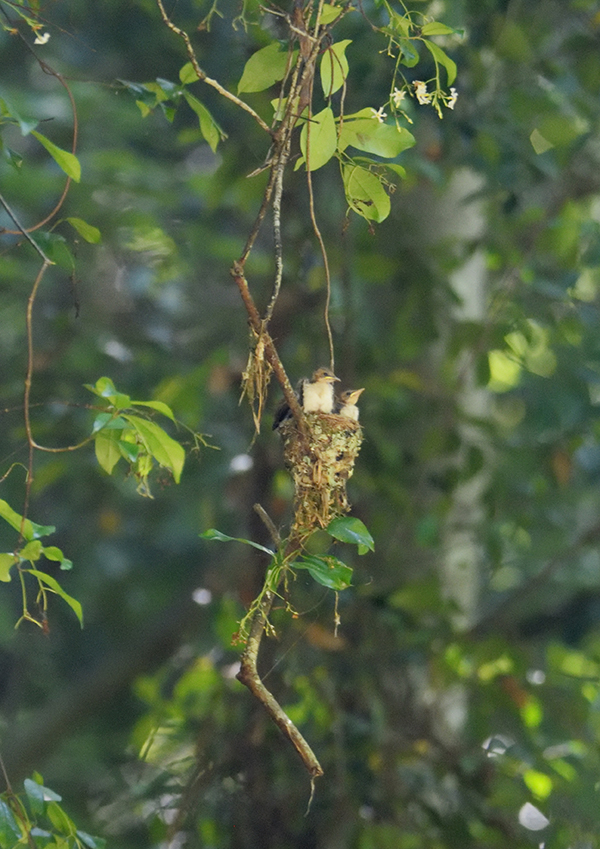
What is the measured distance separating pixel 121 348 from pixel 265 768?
2.45 m

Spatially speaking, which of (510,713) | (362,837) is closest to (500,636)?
(510,713)

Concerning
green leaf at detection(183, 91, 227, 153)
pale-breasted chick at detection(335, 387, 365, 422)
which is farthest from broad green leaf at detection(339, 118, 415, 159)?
pale-breasted chick at detection(335, 387, 365, 422)

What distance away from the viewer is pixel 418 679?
518 cm

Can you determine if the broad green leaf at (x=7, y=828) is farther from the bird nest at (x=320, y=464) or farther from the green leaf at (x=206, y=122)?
the green leaf at (x=206, y=122)

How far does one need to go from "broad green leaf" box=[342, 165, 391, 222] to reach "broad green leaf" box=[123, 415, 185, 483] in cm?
58

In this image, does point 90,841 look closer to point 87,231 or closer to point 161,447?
point 161,447

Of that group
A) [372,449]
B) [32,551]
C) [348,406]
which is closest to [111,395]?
[32,551]

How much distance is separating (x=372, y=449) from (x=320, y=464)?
7.92ft

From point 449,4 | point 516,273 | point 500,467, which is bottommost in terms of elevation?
point 500,467

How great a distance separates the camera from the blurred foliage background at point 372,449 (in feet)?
14.1

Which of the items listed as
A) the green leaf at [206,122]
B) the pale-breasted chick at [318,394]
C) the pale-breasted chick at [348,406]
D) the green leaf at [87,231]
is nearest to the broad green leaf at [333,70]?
the green leaf at [206,122]

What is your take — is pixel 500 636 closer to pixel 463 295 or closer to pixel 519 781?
pixel 519 781

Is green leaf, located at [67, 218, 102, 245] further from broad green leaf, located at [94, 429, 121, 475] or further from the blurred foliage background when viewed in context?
the blurred foliage background

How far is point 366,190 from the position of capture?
80.5 inches
